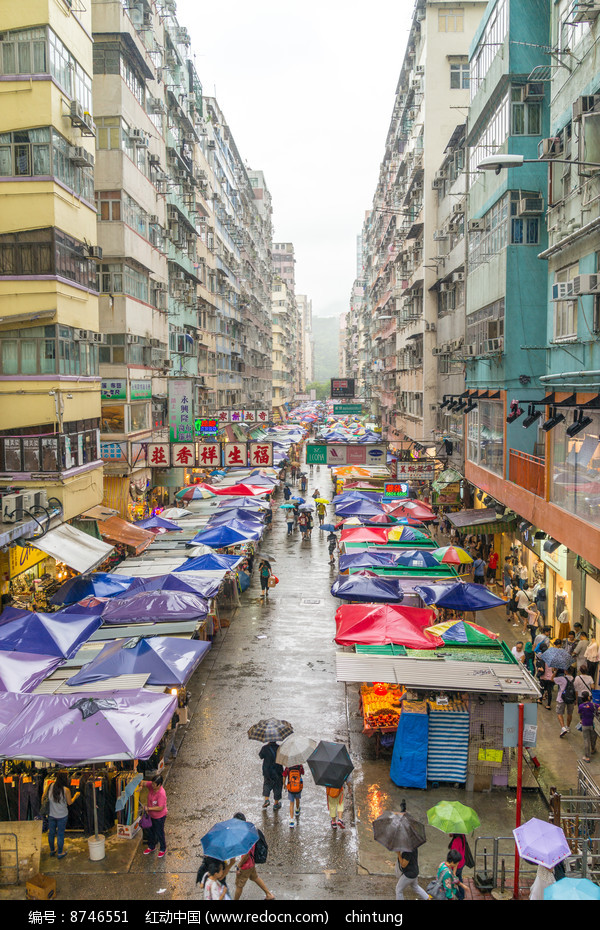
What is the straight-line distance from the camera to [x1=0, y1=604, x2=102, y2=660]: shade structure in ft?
48.3

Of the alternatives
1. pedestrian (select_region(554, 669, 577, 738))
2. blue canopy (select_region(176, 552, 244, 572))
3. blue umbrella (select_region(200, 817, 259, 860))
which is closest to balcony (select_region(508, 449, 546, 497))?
pedestrian (select_region(554, 669, 577, 738))

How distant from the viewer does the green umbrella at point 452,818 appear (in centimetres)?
966

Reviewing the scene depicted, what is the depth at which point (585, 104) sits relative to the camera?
49.7ft

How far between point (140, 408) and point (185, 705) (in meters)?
19.4

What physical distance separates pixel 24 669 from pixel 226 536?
11.9 meters

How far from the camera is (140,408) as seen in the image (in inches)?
1313

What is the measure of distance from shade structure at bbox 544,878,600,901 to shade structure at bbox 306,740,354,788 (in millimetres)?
4366

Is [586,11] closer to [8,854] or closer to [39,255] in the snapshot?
[39,255]

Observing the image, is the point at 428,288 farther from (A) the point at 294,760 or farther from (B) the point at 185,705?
(A) the point at 294,760

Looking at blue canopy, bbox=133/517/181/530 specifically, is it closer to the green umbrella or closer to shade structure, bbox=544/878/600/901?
the green umbrella

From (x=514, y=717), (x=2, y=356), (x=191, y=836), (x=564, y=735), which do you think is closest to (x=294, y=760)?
(x=191, y=836)

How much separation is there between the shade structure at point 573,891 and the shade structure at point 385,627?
24.8 ft

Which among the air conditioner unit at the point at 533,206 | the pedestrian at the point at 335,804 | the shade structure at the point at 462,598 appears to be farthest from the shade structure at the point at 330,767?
the air conditioner unit at the point at 533,206

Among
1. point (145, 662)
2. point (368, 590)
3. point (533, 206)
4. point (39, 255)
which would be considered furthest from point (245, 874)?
point (533, 206)
